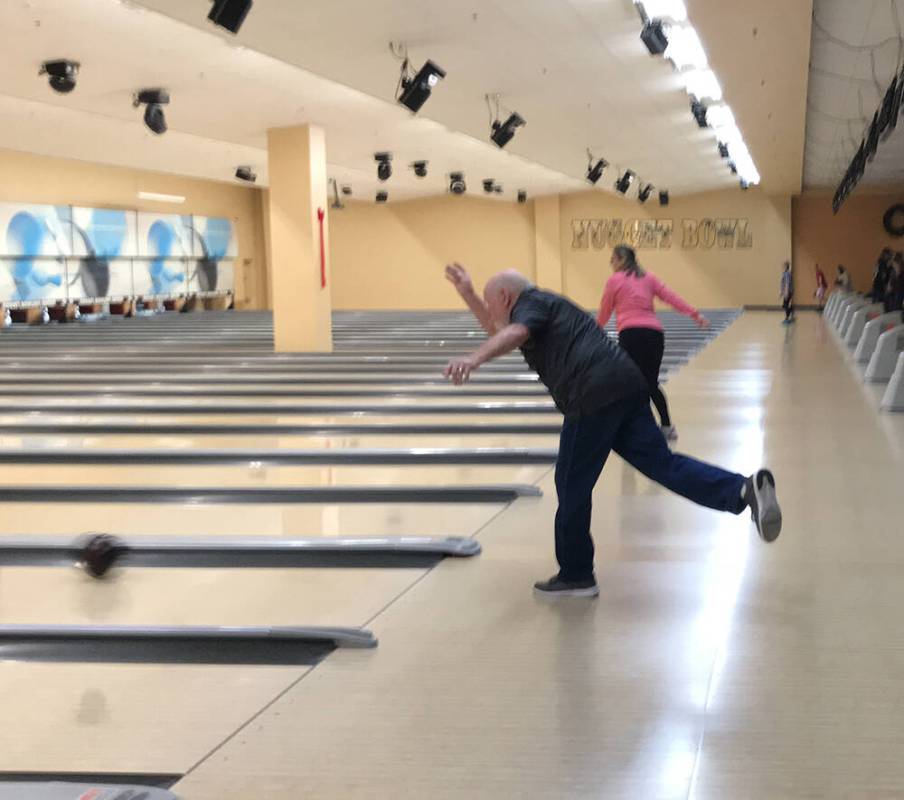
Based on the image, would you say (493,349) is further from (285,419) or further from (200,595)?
(285,419)

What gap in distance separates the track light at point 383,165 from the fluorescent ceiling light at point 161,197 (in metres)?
7.59

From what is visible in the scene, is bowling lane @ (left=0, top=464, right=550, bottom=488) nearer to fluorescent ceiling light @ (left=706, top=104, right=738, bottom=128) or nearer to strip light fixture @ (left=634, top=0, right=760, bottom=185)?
strip light fixture @ (left=634, top=0, right=760, bottom=185)

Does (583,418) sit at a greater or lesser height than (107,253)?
lesser

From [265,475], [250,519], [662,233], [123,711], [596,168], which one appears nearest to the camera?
[123,711]

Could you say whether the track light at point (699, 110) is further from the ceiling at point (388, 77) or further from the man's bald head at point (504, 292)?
the man's bald head at point (504, 292)

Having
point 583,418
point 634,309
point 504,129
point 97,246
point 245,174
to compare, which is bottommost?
point 583,418

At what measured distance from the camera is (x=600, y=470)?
171 inches

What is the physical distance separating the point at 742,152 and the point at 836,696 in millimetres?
19099

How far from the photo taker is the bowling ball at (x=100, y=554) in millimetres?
5055

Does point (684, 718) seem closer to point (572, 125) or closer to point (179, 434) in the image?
point (179, 434)

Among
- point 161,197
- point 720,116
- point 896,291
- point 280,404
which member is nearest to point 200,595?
point 280,404

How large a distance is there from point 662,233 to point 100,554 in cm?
2748

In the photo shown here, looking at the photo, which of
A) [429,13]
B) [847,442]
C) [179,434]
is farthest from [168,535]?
[429,13]

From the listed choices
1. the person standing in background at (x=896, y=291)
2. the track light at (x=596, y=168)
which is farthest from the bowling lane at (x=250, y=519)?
the track light at (x=596, y=168)
